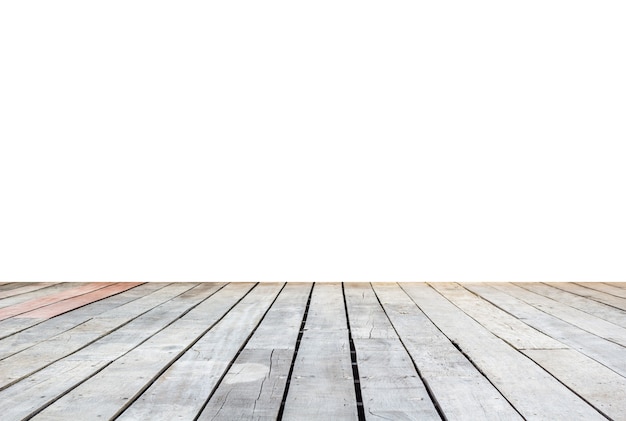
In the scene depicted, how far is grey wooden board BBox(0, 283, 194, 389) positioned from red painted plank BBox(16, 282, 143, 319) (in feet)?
0.60

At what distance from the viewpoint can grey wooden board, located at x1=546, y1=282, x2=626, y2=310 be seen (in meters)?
2.10

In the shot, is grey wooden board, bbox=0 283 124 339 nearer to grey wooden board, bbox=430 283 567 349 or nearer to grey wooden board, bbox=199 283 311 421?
grey wooden board, bbox=199 283 311 421

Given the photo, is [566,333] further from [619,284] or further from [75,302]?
[75,302]

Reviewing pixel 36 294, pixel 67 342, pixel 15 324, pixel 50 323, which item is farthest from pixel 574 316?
pixel 36 294

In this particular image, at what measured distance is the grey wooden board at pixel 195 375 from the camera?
94 centimetres

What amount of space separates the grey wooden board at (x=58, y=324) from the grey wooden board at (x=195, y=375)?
16.8 inches

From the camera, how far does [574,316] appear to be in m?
1.83

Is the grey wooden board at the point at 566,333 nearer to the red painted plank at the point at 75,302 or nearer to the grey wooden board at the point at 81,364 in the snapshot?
the grey wooden board at the point at 81,364

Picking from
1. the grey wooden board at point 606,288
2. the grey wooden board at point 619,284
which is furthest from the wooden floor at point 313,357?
the grey wooden board at point 619,284

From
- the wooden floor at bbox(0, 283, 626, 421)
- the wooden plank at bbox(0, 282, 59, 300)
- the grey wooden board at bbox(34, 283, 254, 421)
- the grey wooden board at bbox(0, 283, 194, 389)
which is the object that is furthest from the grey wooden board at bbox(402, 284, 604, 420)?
the wooden plank at bbox(0, 282, 59, 300)

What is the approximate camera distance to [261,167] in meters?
2.81

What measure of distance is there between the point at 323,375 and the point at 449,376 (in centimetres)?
25

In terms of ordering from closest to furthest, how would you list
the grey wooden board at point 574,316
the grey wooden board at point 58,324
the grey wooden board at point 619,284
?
the grey wooden board at point 58,324
the grey wooden board at point 574,316
the grey wooden board at point 619,284

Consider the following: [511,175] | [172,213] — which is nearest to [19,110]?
[172,213]
